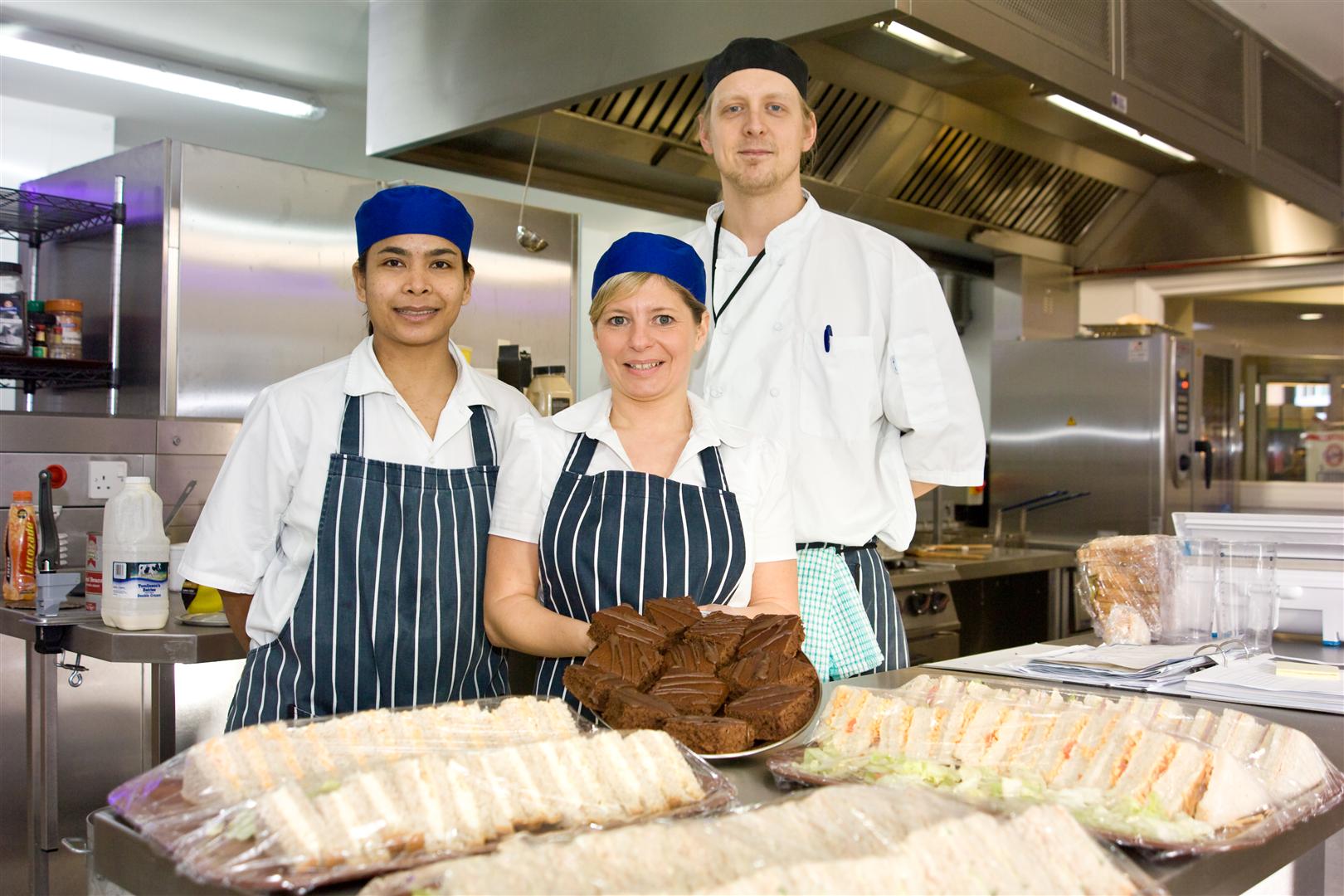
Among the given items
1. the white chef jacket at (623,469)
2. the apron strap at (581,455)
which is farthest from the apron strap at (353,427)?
the apron strap at (581,455)

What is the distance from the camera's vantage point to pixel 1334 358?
21.2 ft

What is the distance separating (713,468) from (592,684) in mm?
647

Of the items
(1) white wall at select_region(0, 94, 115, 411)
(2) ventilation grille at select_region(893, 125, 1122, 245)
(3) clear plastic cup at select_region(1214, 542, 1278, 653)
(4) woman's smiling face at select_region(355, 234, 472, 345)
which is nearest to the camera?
(4) woman's smiling face at select_region(355, 234, 472, 345)

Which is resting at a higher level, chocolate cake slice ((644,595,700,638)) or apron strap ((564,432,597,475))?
apron strap ((564,432,597,475))

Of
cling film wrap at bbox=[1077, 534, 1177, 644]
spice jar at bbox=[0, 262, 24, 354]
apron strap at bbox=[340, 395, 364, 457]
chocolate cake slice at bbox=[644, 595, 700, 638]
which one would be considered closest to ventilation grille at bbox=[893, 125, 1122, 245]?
cling film wrap at bbox=[1077, 534, 1177, 644]

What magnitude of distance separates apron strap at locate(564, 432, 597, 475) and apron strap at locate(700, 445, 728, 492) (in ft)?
0.63

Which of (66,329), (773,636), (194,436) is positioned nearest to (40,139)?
(66,329)

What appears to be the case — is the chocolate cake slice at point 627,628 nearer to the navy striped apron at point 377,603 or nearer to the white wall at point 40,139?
the navy striped apron at point 377,603

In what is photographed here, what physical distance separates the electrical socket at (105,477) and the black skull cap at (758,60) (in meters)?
2.20

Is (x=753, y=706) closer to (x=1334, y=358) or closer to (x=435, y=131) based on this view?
(x=435, y=131)

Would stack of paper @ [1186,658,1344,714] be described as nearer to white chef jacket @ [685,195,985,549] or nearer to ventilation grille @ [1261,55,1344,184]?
white chef jacket @ [685,195,985,549]

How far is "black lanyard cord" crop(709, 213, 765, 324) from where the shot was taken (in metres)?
2.38

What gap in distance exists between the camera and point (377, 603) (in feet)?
6.56

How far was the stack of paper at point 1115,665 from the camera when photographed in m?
1.87
